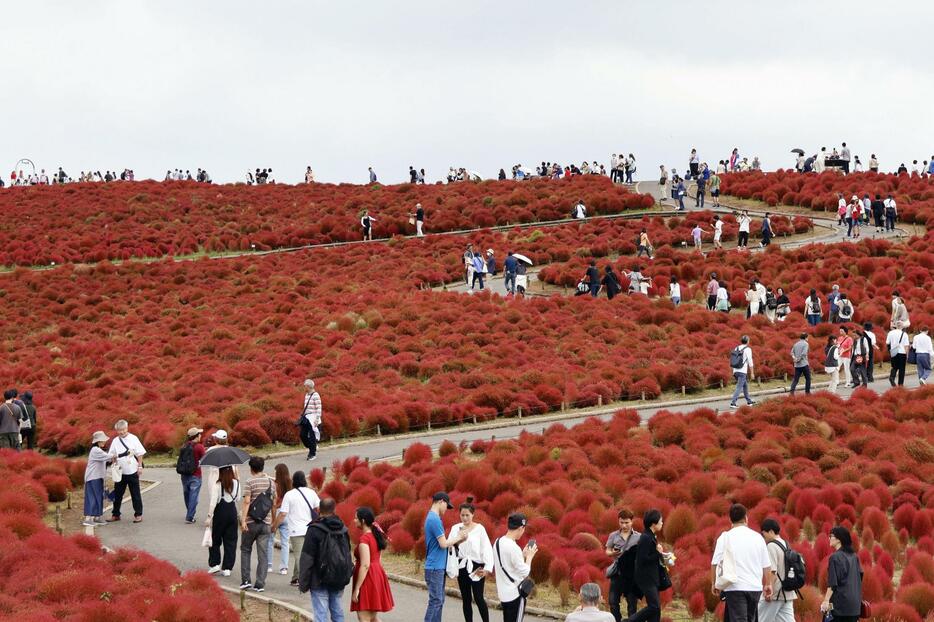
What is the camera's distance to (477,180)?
82438mm

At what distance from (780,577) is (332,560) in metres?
5.37

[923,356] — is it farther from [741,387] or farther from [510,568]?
[510,568]

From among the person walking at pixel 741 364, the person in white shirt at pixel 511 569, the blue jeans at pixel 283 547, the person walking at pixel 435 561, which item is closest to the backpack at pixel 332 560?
the person walking at pixel 435 561

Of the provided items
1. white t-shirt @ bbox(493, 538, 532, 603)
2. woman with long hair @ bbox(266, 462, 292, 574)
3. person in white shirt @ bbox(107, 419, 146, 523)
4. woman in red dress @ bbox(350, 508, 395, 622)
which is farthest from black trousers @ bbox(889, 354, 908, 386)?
woman in red dress @ bbox(350, 508, 395, 622)

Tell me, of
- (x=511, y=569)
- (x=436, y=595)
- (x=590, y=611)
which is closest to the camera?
(x=590, y=611)

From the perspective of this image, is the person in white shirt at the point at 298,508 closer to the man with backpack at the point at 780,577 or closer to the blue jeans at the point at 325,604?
the blue jeans at the point at 325,604

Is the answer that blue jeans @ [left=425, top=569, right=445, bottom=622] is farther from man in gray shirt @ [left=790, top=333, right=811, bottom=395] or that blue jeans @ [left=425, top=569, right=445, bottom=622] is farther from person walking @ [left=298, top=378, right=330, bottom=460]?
man in gray shirt @ [left=790, top=333, right=811, bottom=395]

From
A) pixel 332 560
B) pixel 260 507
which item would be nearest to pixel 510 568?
pixel 332 560

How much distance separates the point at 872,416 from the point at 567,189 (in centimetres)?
4505

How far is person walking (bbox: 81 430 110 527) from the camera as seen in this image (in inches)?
889

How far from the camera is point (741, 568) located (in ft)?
47.7

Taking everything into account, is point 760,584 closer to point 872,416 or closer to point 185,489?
point 185,489

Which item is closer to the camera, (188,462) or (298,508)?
(298,508)

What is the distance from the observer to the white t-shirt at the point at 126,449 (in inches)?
894
